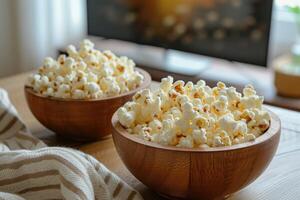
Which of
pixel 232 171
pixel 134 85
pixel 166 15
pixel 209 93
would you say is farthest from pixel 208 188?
pixel 166 15

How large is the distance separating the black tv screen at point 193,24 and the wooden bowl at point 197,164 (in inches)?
61.6

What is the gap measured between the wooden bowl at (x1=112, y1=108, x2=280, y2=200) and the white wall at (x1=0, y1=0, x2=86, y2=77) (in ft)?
7.28

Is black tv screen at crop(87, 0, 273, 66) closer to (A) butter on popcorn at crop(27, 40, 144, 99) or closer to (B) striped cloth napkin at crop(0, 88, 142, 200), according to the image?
(A) butter on popcorn at crop(27, 40, 144, 99)

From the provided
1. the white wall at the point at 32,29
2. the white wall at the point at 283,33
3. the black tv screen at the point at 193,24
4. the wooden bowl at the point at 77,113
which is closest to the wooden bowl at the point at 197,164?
the wooden bowl at the point at 77,113

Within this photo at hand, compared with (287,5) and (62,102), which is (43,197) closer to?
(62,102)

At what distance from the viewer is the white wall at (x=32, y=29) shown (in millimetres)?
2869

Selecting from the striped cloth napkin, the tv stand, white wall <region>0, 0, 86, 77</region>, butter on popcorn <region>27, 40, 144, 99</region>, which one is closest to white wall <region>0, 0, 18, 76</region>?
white wall <region>0, 0, 86, 77</region>

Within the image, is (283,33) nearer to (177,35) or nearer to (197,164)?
(177,35)

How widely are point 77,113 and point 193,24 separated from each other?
63.3 inches

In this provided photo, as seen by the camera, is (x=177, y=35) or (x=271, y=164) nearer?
(x=271, y=164)

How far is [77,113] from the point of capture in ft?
3.33

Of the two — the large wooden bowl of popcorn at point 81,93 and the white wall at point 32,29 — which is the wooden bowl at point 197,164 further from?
the white wall at point 32,29

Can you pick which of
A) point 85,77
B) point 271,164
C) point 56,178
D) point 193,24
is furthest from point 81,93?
point 193,24

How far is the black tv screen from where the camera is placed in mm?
2330
